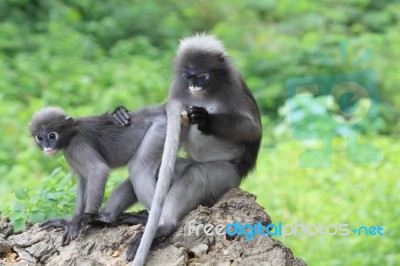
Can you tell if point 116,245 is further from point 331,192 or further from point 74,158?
point 331,192

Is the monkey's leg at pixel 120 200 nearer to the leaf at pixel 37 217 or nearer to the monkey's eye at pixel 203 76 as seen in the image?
the leaf at pixel 37 217

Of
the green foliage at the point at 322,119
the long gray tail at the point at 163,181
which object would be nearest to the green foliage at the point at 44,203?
the long gray tail at the point at 163,181

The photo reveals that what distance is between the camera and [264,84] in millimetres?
12555

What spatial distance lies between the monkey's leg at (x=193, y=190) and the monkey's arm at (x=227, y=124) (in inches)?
8.1

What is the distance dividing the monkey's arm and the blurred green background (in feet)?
3.65

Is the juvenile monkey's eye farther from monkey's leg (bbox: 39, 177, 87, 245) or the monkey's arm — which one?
the monkey's arm

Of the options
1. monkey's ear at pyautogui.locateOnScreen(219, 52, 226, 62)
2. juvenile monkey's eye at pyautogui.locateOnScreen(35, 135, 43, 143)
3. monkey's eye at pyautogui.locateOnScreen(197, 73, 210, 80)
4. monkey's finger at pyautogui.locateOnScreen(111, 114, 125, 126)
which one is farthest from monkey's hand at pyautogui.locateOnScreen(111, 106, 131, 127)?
monkey's ear at pyautogui.locateOnScreen(219, 52, 226, 62)

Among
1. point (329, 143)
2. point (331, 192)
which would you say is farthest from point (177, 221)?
point (329, 143)

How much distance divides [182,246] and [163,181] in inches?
15.7

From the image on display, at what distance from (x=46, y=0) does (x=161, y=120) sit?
352 inches

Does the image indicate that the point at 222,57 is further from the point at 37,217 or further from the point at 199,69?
the point at 37,217

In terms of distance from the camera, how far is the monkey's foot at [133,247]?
436 cm

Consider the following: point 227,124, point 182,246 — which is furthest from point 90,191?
point 227,124

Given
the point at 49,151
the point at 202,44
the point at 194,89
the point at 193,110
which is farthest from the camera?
the point at 49,151
